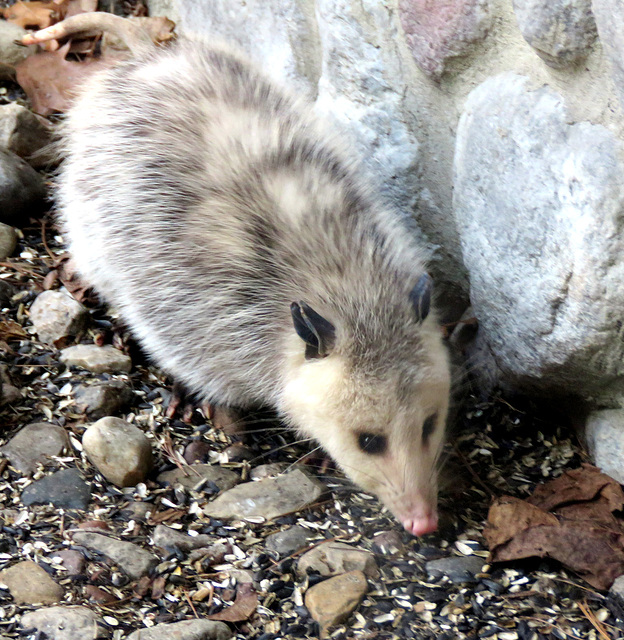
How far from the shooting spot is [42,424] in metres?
2.47

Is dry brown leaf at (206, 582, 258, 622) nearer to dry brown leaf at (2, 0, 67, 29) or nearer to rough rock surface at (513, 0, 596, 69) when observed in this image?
rough rock surface at (513, 0, 596, 69)

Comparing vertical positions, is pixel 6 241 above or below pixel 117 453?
above

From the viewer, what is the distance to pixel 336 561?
206 cm

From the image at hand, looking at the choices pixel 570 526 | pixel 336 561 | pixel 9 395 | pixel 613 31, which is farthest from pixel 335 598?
pixel 613 31

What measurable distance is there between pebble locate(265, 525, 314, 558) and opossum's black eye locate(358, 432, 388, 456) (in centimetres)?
28

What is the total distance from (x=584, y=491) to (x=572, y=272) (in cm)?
63

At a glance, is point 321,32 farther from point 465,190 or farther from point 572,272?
point 572,272

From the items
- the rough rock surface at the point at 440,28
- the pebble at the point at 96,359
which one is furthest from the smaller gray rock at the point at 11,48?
the rough rock surface at the point at 440,28

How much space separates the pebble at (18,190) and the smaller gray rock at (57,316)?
453 millimetres

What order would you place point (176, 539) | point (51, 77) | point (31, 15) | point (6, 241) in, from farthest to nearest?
point (31, 15)
point (51, 77)
point (6, 241)
point (176, 539)

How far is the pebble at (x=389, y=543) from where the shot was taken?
2.14m

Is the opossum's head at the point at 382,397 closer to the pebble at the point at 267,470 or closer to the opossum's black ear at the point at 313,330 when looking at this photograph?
the opossum's black ear at the point at 313,330

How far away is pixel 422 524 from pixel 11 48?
293 cm

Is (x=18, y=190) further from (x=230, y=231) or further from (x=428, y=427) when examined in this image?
(x=428, y=427)
